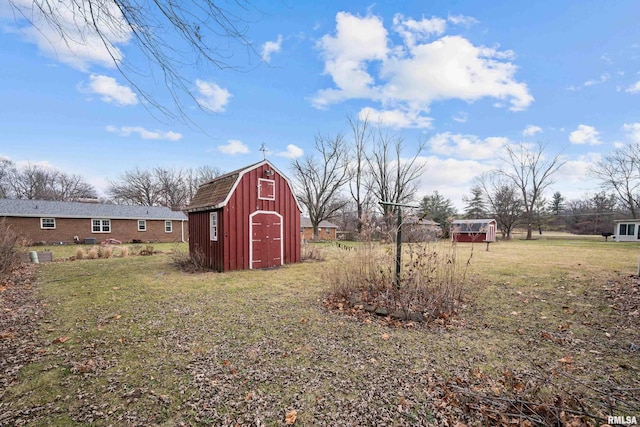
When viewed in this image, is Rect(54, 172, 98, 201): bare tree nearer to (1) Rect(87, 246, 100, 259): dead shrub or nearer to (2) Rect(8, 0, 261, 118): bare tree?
(1) Rect(87, 246, 100, 259): dead shrub

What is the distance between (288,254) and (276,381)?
853 cm

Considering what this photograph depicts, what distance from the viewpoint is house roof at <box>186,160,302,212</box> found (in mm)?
9352

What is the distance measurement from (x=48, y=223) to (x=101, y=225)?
117 inches

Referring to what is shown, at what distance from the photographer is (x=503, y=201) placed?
3194 cm

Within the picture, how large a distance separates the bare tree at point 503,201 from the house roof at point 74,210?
35261 millimetres

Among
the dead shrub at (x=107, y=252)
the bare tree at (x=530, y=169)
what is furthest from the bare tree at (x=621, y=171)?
the dead shrub at (x=107, y=252)

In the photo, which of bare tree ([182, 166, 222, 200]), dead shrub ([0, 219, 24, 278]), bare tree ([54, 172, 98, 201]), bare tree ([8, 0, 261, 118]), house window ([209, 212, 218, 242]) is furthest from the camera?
bare tree ([182, 166, 222, 200])

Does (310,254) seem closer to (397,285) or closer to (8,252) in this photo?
(397,285)

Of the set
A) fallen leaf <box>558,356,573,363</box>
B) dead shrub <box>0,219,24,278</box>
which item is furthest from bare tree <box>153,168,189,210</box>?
fallen leaf <box>558,356,573,363</box>

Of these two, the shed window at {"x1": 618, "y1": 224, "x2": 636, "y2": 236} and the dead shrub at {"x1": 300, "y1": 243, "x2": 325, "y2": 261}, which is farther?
the shed window at {"x1": 618, "y1": 224, "x2": 636, "y2": 236}

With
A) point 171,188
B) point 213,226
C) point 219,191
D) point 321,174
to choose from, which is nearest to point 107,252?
point 213,226

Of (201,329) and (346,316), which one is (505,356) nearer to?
(346,316)

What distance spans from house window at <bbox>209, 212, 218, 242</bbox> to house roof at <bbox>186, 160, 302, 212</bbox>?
0.32m

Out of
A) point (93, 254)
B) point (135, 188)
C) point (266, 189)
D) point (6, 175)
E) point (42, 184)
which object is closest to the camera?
point (266, 189)
